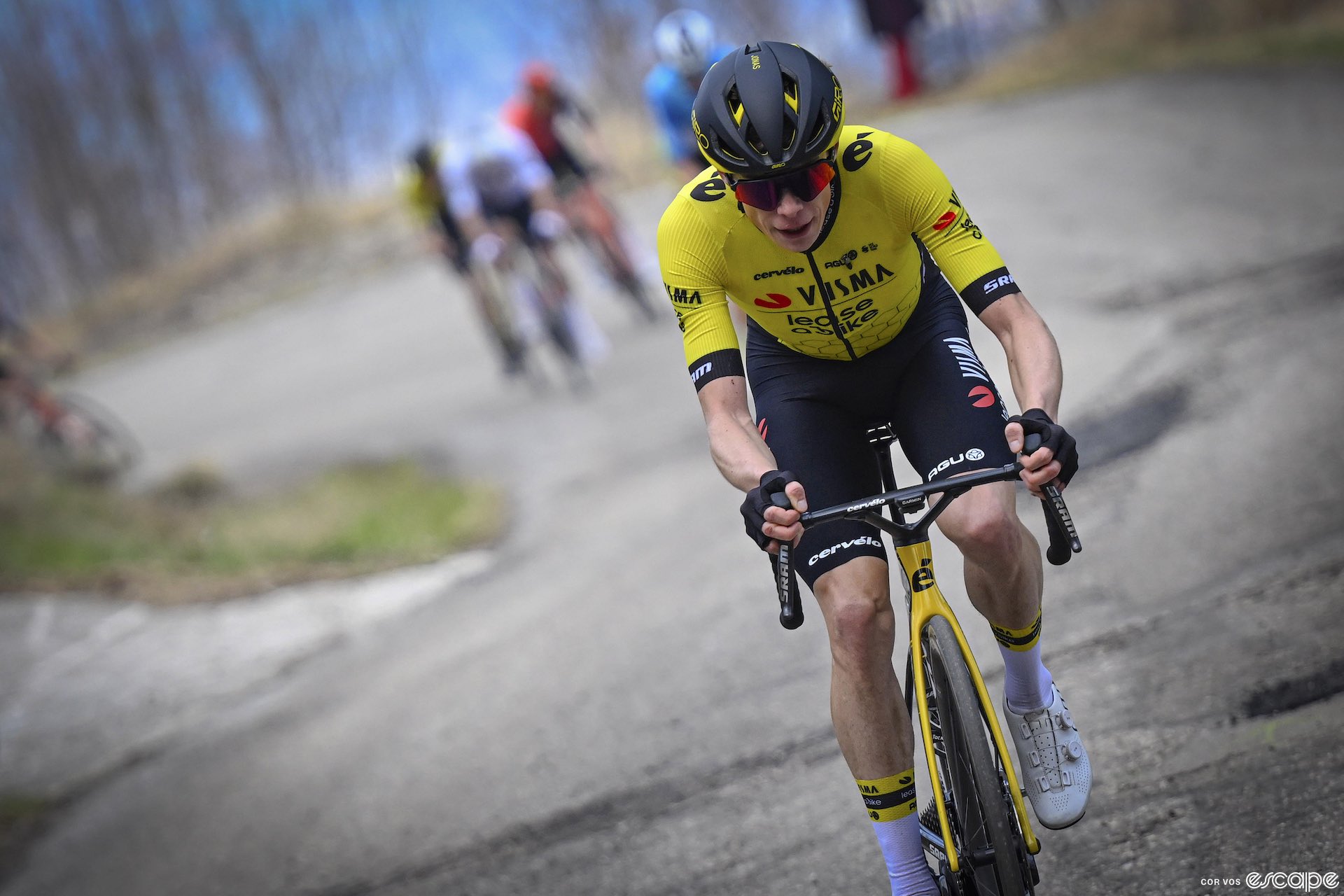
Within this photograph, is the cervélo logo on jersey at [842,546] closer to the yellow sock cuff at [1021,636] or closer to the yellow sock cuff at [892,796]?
the yellow sock cuff at [1021,636]

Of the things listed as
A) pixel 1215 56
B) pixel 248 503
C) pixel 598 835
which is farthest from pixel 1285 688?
pixel 1215 56

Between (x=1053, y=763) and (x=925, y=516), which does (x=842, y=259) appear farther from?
(x=1053, y=763)

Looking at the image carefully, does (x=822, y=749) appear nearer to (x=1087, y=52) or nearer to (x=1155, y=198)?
(x=1155, y=198)

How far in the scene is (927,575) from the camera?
3211mm

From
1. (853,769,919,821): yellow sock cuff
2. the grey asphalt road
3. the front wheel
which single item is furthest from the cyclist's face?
the front wheel

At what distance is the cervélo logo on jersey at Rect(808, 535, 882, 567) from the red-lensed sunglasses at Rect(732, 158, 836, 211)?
0.91 m

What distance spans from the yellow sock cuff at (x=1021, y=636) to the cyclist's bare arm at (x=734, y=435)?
2.35 ft

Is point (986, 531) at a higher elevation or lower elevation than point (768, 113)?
lower

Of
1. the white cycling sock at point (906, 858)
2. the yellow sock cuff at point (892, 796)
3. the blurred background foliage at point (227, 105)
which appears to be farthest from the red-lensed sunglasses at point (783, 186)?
the blurred background foliage at point (227, 105)

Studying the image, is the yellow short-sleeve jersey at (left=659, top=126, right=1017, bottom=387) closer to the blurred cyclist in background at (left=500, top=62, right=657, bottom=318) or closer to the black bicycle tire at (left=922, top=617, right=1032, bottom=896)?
the black bicycle tire at (left=922, top=617, right=1032, bottom=896)

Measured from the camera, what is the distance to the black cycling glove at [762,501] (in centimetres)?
296

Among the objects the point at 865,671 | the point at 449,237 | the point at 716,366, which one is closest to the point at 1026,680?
the point at 865,671

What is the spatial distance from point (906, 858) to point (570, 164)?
9215mm

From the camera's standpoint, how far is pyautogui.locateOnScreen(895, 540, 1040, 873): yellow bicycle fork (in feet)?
9.73
